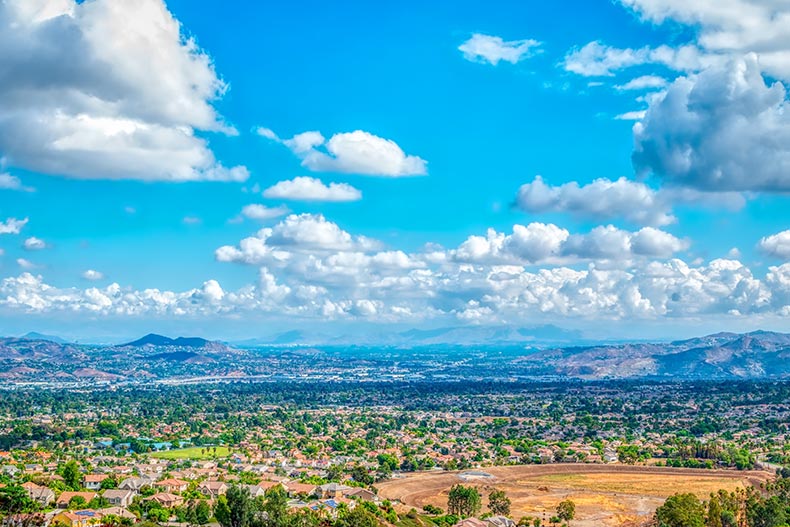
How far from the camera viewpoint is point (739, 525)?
237ft

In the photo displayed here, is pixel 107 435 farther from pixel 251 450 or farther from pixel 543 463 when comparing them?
pixel 543 463

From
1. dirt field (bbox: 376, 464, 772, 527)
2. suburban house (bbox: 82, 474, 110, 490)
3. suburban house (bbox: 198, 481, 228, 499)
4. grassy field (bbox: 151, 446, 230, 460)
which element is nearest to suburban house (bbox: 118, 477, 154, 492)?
suburban house (bbox: 82, 474, 110, 490)

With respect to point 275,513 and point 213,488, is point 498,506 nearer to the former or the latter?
point 213,488

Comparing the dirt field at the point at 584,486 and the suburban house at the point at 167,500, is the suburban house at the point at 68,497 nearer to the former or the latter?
the suburban house at the point at 167,500

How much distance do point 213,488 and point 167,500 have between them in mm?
9999

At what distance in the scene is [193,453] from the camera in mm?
126000

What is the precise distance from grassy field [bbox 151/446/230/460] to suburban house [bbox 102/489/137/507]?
137ft

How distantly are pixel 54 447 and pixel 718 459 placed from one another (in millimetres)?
103269

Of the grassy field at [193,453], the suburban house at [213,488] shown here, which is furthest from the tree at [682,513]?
the grassy field at [193,453]

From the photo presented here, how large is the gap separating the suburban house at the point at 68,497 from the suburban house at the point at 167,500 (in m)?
5.58

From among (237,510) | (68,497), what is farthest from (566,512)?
(68,497)

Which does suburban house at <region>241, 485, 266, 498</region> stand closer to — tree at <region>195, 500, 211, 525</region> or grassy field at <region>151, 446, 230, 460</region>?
tree at <region>195, 500, 211, 525</region>

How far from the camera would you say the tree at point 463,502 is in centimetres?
8062

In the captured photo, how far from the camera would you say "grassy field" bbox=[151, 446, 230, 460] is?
120 meters
